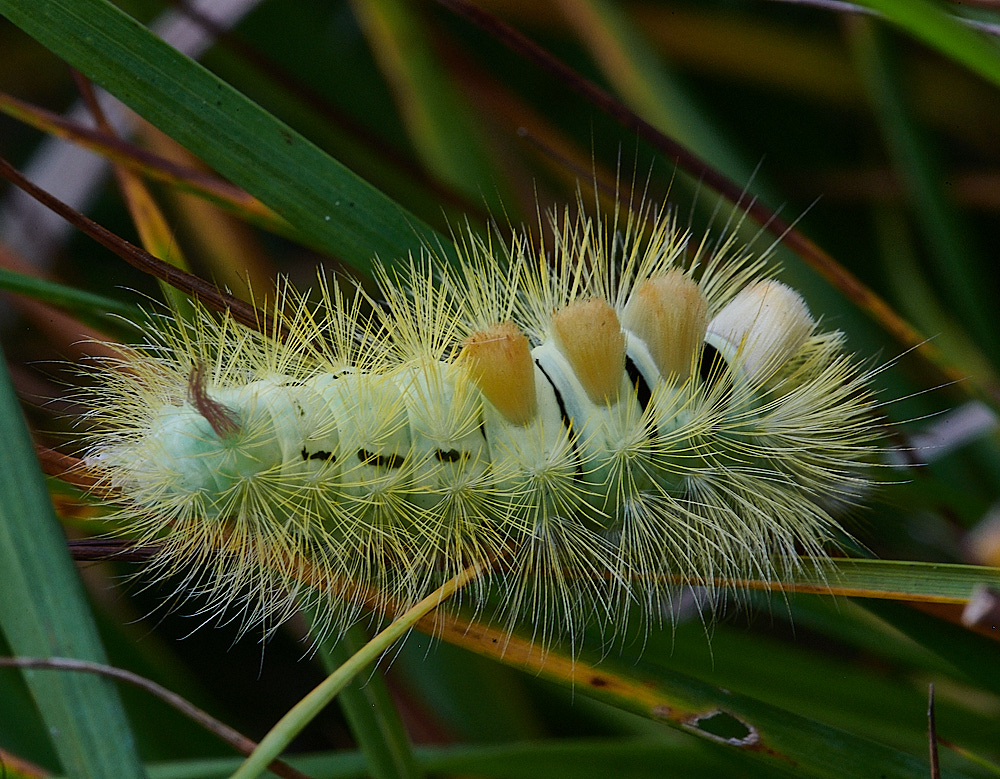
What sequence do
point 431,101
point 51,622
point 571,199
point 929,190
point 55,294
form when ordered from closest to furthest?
1. point 51,622
2. point 55,294
3. point 929,190
4. point 431,101
5. point 571,199

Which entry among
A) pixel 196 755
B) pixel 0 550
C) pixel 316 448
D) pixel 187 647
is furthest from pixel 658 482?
pixel 187 647

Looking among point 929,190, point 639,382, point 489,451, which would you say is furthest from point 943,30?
point 929,190

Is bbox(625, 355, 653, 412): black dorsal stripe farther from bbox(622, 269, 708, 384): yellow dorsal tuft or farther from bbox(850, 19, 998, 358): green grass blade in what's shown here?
bbox(850, 19, 998, 358): green grass blade

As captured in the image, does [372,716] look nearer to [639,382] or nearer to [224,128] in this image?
[639,382]

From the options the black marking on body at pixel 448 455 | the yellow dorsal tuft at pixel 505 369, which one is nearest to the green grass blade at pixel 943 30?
the yellow dorsal tuft at pixel 505 369

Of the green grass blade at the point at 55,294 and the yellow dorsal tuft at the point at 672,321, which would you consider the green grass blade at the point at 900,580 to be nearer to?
the yellow dorsal tuft at the point at 672,321

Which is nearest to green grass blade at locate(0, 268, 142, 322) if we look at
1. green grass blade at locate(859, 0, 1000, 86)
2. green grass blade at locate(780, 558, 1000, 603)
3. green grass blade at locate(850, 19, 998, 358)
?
green grass blade at locate(780, 558, 1000, 603)
